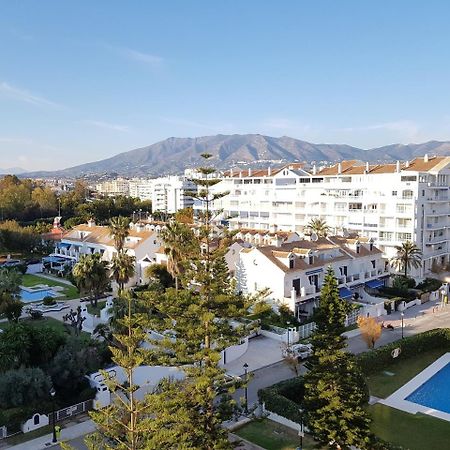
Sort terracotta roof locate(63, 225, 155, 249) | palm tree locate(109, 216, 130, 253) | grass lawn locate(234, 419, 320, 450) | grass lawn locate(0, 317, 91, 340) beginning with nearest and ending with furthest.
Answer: grass lawn locate(234, 419, 320, 450) < grass lawn locate(0, 317, 91, 340) < palm tree locate(109, 216, 130, 253) < terracotta roof locate(63, 225, 155, 249)

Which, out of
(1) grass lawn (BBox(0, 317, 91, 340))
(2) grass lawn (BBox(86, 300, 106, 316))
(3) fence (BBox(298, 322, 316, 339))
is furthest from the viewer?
(2) grass lawn (BBox(86, 300, 106, 316))

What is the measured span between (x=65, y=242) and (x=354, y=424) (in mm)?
47659

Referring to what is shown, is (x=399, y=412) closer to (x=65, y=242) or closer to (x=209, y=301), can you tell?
(x=209, y=301)

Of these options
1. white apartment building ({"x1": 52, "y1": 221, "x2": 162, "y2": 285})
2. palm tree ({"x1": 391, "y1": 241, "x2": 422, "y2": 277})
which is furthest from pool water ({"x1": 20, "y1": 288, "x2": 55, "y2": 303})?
palm tree ({"x1": 391, "y1": 241, "x2": 422, "y2": 277})

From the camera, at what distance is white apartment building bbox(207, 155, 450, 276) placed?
53.3 m

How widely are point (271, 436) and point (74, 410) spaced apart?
8.70 m

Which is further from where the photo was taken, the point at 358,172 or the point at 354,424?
the point at 358,172

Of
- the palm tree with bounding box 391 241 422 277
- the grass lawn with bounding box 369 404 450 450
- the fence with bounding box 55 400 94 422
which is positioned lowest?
the grass lawn with bounding box 369 404 450 450

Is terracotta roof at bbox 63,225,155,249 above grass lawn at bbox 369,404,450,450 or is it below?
above

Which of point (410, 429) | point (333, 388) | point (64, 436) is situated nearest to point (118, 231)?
point (64, 436)

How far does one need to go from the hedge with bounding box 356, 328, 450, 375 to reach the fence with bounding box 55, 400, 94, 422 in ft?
45.4

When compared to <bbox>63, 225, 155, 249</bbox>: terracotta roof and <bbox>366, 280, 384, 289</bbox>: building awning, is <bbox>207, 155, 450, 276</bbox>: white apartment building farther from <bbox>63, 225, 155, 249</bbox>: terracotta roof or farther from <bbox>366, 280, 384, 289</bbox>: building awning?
<bbox>63, 225, 155, 249</bbox>: terracotta roof

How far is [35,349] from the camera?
23.9m

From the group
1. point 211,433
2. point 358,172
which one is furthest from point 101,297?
point 358,172
